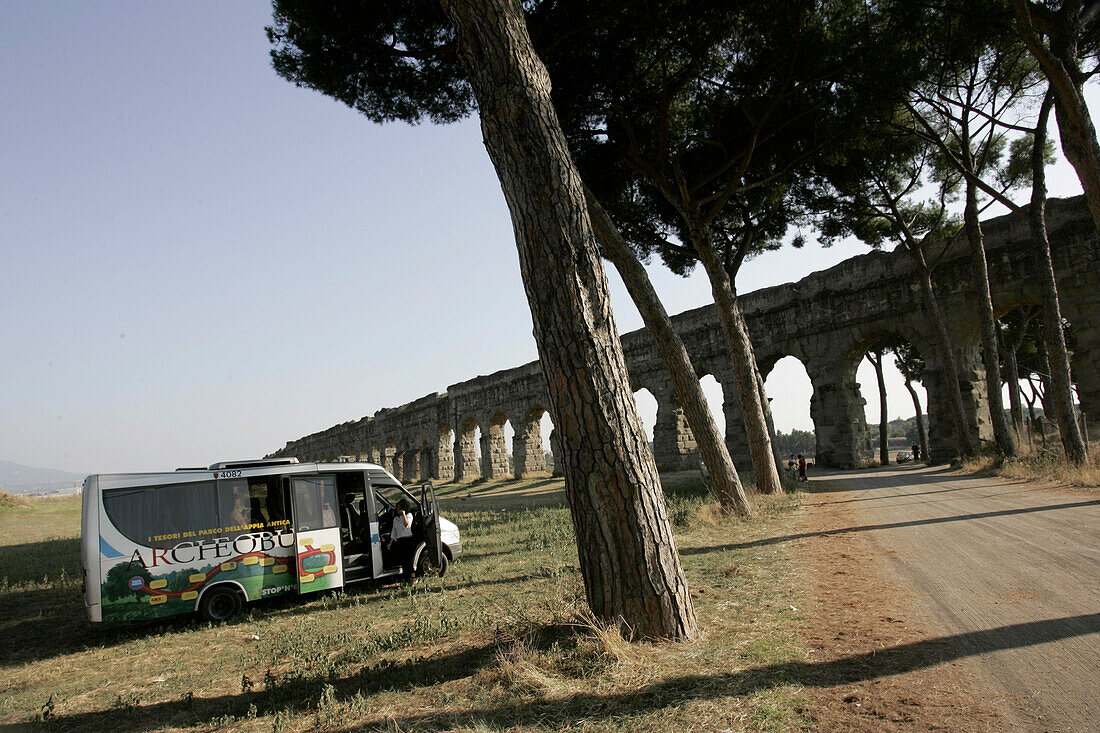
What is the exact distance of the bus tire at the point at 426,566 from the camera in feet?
23.0

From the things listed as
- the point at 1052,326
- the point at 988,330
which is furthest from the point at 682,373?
the point at 988,330

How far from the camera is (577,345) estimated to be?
3850 mm

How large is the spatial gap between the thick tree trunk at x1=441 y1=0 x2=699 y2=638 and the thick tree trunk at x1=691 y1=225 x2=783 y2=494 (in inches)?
281

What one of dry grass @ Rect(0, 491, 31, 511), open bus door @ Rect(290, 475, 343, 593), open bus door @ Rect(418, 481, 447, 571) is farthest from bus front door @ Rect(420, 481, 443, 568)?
dry grass @ Rect(0, 491, 31, 511)

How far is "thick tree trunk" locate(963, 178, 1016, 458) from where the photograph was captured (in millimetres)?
12156

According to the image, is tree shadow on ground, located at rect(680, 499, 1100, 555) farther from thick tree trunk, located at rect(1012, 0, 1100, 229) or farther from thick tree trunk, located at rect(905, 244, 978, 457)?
thick tree trunk, located at rect(905, 244, 978, 457)

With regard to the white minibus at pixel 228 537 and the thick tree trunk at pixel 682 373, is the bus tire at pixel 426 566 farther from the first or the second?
the thick tree trunk at pixel 682 373

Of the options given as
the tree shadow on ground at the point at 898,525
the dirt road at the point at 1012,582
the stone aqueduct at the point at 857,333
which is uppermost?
the stone aqueduct at the point at 857,333

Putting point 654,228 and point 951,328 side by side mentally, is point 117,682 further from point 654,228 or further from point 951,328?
point 951,328

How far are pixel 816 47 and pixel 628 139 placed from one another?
3401 mm

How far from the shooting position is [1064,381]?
9.56 metres

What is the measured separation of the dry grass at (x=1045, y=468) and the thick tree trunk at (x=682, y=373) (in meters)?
4.45

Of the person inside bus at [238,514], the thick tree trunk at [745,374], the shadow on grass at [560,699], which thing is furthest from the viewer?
the thick tree trunk at [745,374]

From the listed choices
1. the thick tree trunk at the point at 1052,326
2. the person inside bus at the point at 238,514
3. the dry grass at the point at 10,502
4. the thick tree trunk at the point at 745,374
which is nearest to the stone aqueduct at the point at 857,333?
the thick tree trunk at the point at 1052,326
